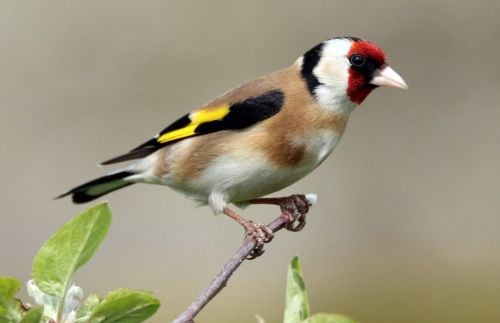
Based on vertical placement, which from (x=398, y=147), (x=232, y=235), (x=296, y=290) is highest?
(x=398, y=147)

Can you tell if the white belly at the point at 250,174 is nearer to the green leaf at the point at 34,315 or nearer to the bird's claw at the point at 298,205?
the bird's claw at the point at 298,205

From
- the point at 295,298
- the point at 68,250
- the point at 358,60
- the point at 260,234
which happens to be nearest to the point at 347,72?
the point at 358,60

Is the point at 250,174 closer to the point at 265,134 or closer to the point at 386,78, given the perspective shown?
the point at 265,134

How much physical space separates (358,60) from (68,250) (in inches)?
67.1

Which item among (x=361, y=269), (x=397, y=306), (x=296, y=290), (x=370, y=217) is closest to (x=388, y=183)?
(x=370, y=217)

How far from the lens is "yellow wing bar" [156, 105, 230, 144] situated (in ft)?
8.73

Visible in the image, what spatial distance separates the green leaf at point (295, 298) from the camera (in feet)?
3.30

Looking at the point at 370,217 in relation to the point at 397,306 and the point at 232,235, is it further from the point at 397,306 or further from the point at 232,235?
the point at 397,306

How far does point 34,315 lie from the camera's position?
2.91ft

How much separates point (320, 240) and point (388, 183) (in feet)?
2.15

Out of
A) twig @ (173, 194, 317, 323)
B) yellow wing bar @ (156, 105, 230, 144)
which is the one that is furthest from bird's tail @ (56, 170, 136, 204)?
twig @ (173, 194, 317, 323)

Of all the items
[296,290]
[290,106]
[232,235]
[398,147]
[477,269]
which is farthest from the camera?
[398,147]

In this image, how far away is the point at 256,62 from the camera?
746cm

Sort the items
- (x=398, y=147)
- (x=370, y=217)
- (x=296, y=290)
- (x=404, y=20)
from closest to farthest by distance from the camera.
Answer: (x=296, y=290), (x=370, y=217), (x=398, y=147), (x=404, y=20)
